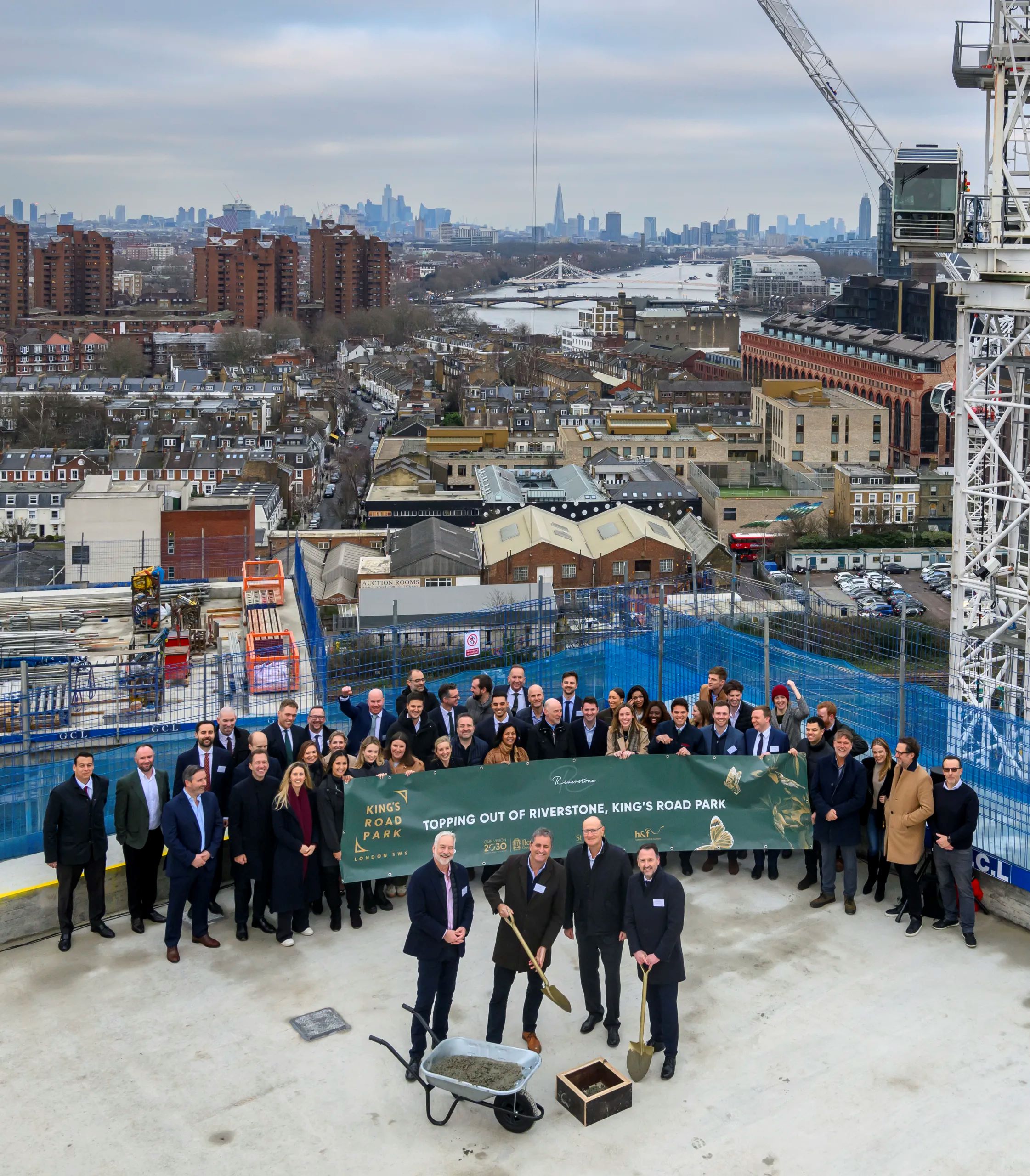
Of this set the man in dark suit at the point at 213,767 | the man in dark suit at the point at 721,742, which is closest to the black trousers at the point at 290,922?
the man in dark suit at the point at 213,767

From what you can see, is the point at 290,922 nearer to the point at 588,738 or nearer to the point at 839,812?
the point at 588,738

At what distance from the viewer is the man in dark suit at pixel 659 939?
188 inches

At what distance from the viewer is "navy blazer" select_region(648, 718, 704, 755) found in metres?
6.52

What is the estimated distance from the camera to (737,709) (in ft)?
22.1

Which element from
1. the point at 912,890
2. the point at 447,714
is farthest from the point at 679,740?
the point at 912,890

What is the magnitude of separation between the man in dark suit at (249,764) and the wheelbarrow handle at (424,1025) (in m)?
1.39

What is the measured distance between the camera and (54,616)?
56.2 ft

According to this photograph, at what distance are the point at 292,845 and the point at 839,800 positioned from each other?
2423 mm

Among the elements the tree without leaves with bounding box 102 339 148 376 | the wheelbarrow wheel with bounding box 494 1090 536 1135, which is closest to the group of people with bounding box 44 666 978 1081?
the wheelbarrow wheel with bounding box 494 1090 536 1135

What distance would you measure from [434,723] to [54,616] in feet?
38.7

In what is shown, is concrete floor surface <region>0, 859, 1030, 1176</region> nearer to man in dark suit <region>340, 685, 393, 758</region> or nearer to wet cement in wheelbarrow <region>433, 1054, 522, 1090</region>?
wet cement in wheelbarrow <region>433, 1054, 522, 1090</region>

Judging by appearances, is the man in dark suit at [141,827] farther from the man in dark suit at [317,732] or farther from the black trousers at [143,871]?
the man in dark suit at [317,732]

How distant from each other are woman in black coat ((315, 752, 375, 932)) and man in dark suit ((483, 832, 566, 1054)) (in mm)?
1103

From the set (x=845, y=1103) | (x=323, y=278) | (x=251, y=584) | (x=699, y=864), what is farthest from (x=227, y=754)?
(x=323, y=278)
